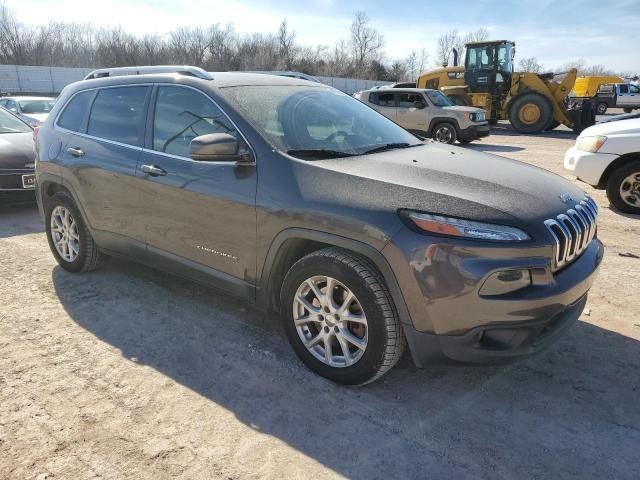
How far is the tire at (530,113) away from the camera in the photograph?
1905 cm

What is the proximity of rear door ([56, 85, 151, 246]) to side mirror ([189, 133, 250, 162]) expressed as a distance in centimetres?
89

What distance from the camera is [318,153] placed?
314 cm

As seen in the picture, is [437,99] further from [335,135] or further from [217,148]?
[217,148]

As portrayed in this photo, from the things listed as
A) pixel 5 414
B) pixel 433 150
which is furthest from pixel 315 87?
pixel 5 414

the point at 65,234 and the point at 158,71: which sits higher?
the point at 158,71

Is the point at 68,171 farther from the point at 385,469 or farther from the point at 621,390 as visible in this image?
the point at 621,390

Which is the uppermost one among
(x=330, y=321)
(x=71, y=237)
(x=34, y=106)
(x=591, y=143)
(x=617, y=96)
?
(x=617, y=96)

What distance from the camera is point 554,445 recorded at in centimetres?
247

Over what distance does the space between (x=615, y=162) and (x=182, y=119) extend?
5.73 meters

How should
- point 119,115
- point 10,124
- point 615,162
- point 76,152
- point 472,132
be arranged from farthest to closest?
point 472,132 → point 10,124 → point 615,162 → point 76,152 → point 119,115

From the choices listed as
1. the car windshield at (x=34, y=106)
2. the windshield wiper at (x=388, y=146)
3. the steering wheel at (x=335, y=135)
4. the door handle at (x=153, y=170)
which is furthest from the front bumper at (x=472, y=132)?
the door handle at (x=153, y=170)

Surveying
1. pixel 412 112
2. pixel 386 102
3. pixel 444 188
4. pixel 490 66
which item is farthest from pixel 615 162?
pixel 490 66

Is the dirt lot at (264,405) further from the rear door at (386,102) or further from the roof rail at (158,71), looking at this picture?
the rear door at (386,102)

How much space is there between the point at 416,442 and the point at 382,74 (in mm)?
74091
